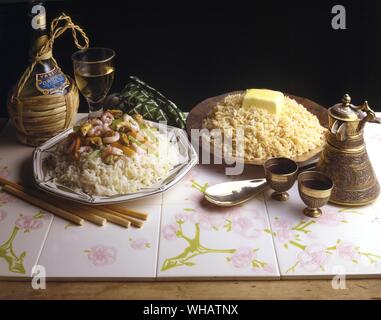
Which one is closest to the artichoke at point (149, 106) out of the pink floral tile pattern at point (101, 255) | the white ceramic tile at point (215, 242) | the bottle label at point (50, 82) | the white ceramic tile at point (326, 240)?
the bottle label at point (50, 82)

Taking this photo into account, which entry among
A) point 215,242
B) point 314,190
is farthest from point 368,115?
point 215,242

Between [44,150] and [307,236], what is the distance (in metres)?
0.94

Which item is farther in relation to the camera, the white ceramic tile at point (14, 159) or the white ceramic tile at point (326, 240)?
the white ceramic tile at point (14, 159)

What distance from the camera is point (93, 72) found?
183 cm

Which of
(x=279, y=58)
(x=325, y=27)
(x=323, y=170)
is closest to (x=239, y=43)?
(x=279, y=58)

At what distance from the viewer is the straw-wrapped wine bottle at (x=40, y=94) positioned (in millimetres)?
1809

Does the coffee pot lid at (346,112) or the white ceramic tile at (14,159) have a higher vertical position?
the coffee pot lid at (346,112)

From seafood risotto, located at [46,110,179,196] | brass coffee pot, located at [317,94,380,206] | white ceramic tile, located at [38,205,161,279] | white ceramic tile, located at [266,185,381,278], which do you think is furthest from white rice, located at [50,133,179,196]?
brass coffee pot, located at [317,94,380,206]

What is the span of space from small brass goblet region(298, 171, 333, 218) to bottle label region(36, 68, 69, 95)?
95 centimetres

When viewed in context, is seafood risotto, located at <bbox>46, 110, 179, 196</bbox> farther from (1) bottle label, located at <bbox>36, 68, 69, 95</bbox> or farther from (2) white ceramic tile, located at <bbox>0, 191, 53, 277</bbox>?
(1) bottle label, located at <bbox>36, 68, 69, 95</bbox>

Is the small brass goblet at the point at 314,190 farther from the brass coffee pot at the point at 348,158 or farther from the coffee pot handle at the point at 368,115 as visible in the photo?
the coffee pot handle at the point at 368,115

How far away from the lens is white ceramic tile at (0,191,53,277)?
1341 millimetres

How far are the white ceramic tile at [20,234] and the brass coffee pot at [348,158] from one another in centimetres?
88

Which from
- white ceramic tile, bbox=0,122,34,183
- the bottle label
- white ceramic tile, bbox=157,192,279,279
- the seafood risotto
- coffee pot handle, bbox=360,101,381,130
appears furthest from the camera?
the bottle label
